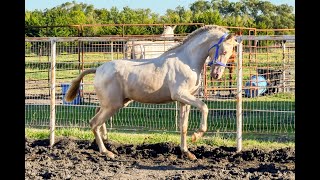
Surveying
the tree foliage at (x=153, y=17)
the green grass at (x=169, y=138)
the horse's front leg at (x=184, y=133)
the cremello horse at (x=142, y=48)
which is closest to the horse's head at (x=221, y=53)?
the horse's front leg at (x=184, y=133)

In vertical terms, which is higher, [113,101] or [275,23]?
[275,23]

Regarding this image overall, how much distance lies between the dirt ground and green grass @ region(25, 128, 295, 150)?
58 cm

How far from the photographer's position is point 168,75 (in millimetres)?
10156

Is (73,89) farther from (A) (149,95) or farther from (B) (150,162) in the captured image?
(B) (150,162)

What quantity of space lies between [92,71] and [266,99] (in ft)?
24.7

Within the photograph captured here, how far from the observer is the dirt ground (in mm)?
8492

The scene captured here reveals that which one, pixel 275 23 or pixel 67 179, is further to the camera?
pixel 275 23

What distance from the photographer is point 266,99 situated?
17.2 m

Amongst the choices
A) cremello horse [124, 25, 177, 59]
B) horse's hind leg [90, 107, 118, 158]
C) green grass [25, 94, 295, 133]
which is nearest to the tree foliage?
cremello horse [124, 25, 177, 59]

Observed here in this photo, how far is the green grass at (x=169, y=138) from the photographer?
1111 centimetres

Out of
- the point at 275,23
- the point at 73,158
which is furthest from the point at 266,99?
the point at 275,23

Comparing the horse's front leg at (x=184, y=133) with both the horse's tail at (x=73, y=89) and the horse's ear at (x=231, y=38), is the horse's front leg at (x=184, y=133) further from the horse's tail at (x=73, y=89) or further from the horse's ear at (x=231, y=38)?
the horse's tail at (x=73, y=89)

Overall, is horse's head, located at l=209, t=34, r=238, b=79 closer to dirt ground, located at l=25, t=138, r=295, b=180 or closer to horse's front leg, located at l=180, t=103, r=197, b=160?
horse's front leg, located at l=180, t=103, r=197, b=160
